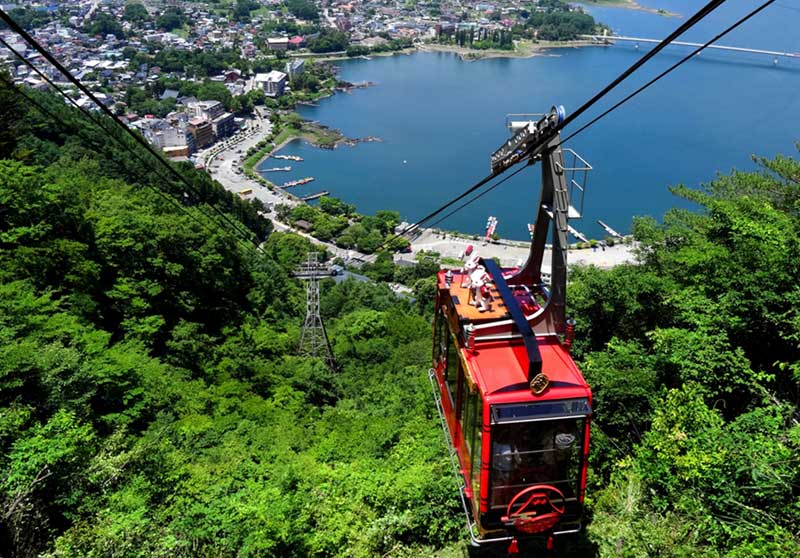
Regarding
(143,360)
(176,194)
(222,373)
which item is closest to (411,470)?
(143,360)

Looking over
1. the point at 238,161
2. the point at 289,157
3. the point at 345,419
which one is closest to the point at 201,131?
the point at 238,161

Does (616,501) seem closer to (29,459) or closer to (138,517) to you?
(138,517)

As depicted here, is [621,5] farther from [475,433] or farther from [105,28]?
[475,433]

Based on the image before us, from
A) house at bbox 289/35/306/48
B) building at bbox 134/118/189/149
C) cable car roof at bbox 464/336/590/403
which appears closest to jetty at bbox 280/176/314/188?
building at bbox 134/118/189/149

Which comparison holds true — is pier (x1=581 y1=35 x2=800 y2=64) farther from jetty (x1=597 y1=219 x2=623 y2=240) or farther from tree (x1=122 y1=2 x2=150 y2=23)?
tree (x1=122 y1=2 x2=150 y2=23)

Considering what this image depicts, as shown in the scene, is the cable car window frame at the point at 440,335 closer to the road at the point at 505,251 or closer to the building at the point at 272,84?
the road at the point at 505,251
